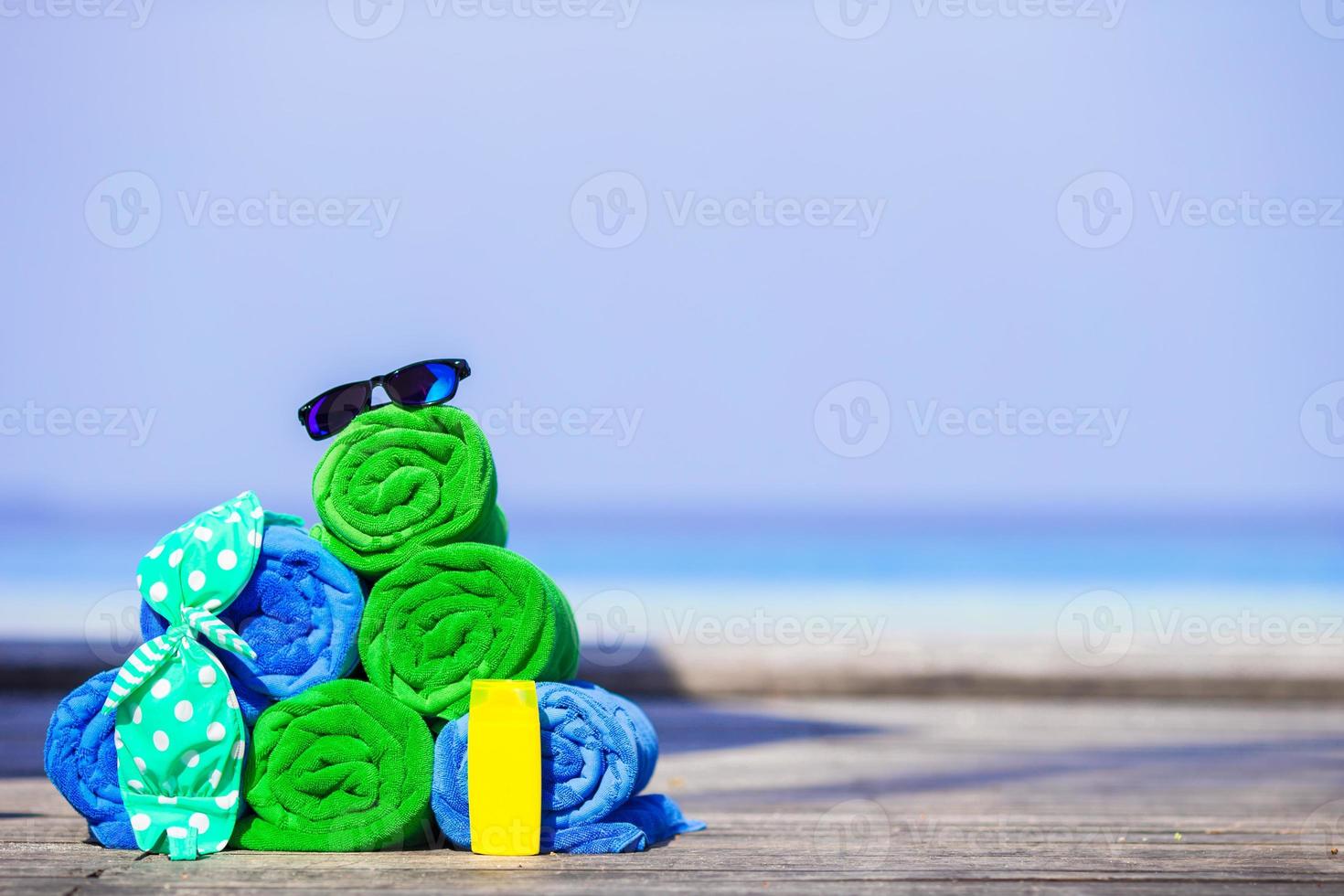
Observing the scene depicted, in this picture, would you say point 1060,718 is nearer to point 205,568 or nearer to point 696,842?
point 696,842

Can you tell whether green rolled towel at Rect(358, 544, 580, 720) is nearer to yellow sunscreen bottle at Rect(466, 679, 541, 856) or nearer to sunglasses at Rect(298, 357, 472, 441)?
yellow sunscreen bottle at Rect(466, 679, 541, 856)

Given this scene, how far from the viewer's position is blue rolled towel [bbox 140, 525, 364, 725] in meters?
2.79

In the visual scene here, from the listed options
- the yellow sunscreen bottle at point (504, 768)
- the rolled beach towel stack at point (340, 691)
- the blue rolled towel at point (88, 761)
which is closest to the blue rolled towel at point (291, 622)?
the rolled beach towel stack at point (340, 691)

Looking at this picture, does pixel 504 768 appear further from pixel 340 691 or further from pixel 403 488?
pixel 403 488

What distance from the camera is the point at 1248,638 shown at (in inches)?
632

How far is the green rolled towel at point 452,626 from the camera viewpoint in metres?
2.79

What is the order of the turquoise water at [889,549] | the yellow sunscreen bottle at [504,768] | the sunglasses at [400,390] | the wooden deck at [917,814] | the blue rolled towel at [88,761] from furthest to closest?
the turquoise water at [889,549] → the sunglasses at [400,390] → the blue rolled towel at [88,761] → the yellow sunscreen bottle at [504,768] → the wooden deck at [917,814]

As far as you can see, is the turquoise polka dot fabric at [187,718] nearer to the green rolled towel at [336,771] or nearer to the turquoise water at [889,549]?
the green rolled towel at [336,771]

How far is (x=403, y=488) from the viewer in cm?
285

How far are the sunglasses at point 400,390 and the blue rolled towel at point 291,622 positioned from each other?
340 mm

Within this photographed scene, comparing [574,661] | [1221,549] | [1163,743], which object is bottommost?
[1163,743]

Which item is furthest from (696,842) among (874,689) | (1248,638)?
(1248,638)

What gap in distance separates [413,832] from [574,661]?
57cm

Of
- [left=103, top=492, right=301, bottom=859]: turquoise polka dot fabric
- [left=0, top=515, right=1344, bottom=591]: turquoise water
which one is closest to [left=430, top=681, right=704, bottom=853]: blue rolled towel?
[left=103, top=492, right=301, bottom=859]: turquoise polka dot fabric
